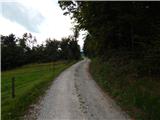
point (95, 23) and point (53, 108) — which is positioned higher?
point (95, 23)

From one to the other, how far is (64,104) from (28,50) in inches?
3806

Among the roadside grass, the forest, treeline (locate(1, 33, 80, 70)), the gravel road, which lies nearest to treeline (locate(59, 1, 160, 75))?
the forest

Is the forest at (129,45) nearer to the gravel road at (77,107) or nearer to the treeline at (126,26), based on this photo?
the treeline at (126,26)

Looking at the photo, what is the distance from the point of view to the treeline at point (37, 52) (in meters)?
91.5

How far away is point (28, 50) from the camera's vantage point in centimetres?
11119

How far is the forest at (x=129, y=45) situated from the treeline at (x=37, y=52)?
57.7 metres

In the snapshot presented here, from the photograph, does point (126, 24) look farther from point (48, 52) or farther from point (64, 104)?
point (48, 52)

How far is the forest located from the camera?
51.6 feet

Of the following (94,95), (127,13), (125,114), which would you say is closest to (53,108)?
(125,114)

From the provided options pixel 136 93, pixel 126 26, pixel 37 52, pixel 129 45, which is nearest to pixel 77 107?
pixel 136 93

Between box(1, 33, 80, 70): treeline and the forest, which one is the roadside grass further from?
box(1, 33, 80, 70): treeline

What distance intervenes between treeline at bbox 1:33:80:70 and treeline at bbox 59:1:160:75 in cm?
5771

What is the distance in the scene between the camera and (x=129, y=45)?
33.0 meters

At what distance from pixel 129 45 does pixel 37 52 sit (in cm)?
7838
